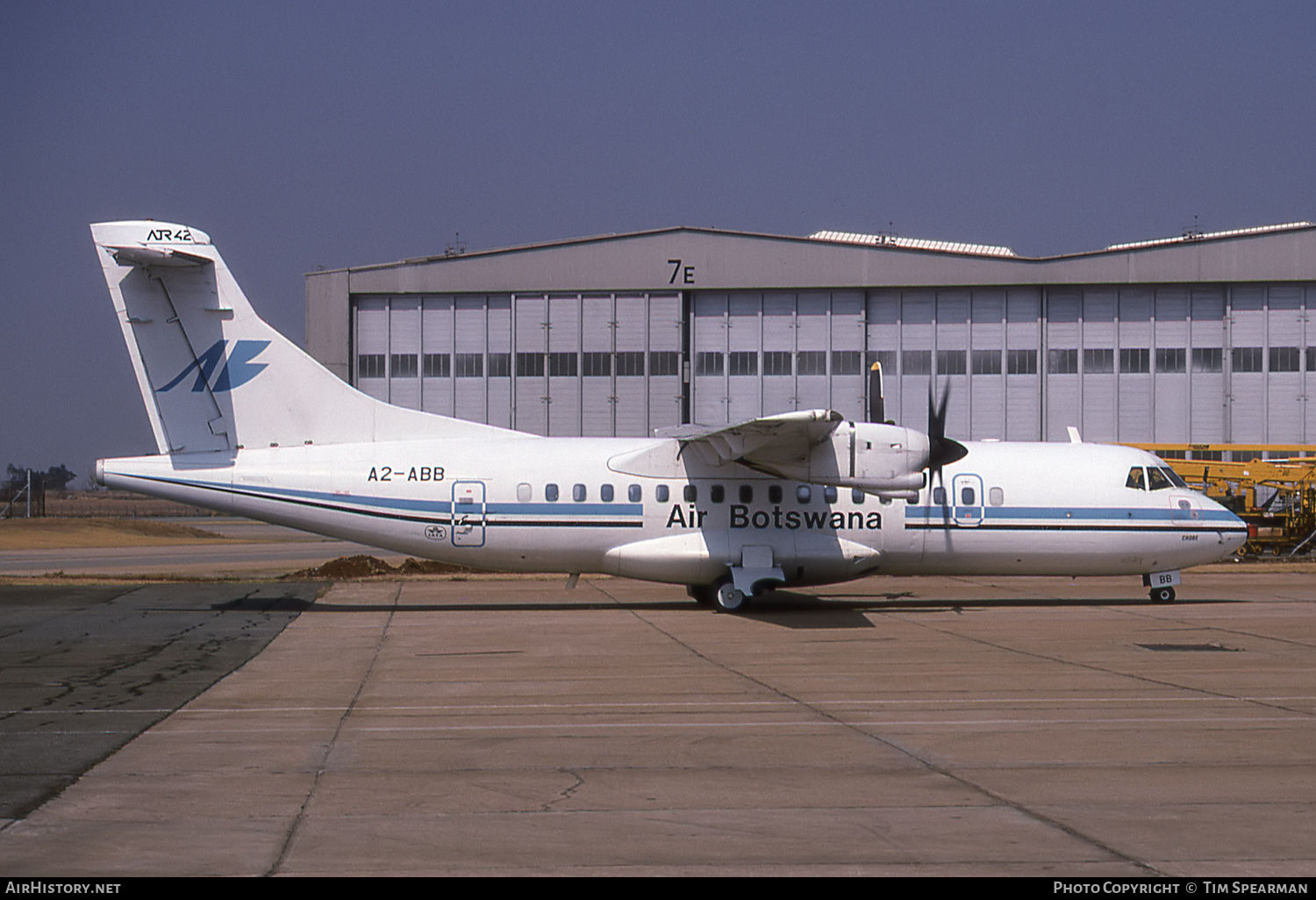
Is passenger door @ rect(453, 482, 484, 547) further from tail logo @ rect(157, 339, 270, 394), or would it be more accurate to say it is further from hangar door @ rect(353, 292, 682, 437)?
hangar door @ rect(353, 292, 682, 437)

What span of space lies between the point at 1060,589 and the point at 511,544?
13917 millimetres

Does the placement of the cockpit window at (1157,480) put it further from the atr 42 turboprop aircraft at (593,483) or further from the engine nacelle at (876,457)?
the engine nacelle at (876,457)

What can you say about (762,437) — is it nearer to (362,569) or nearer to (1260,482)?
(362,569)

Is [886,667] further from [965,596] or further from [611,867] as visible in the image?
[965,596]

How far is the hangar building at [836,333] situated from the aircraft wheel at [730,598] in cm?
2265

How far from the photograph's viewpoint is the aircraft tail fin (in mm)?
21062

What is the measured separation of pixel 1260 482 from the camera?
127ft

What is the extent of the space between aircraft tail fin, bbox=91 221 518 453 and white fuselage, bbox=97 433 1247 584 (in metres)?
0.47

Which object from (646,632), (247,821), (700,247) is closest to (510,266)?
(700,247)

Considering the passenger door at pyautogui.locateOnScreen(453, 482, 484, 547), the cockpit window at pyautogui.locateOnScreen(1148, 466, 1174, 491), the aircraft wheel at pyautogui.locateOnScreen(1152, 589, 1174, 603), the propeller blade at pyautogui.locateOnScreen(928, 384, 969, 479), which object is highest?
the propeller blade at pyautogui.locateOnScreen(928, 384, 969, 479)

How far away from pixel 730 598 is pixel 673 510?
1.94 metres

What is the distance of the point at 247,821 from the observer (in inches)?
296

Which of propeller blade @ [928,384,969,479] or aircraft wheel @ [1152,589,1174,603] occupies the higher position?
propeller blade @ [928,384,969,479]

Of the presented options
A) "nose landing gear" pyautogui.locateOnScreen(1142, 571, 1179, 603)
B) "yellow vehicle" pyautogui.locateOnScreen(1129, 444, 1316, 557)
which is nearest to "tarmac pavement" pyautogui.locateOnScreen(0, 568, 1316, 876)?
"nose landing gear" pyautogui.locateOnScreen(1142, 571, 1179, 603)
